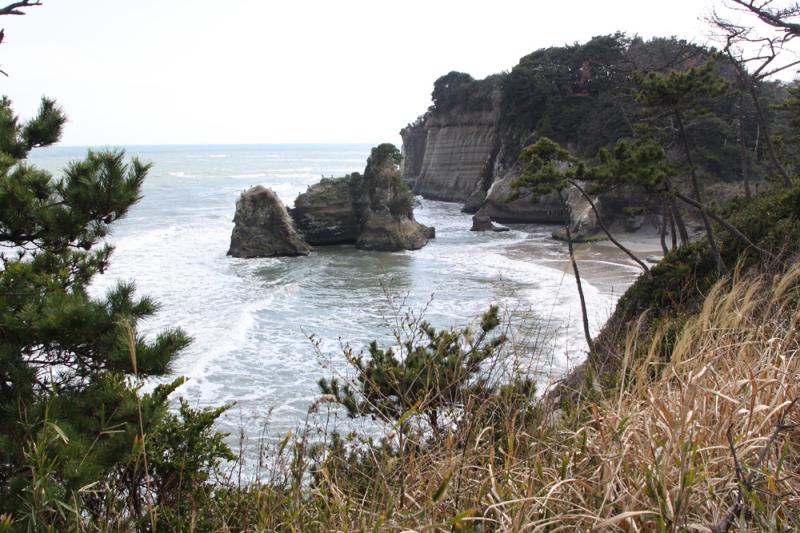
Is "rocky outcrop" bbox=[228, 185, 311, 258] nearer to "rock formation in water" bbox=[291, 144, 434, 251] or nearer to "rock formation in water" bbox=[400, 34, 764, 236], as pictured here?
"rock formation in water" bbox=[291, 144, 434, 251]

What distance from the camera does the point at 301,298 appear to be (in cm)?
2281

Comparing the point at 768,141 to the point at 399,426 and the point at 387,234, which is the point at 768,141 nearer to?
the point at 399,426

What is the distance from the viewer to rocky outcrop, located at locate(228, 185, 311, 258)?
105ft

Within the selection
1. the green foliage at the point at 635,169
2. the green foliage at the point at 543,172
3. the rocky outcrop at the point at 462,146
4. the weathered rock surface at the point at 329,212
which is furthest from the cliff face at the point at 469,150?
the green foliage at the point at 635,169

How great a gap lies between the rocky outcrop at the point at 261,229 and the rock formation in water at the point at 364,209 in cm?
267

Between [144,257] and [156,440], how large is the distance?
28635mm

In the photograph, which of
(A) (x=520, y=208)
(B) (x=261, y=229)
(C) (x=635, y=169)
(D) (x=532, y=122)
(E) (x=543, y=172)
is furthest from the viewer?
(D) (x=532, y=122)

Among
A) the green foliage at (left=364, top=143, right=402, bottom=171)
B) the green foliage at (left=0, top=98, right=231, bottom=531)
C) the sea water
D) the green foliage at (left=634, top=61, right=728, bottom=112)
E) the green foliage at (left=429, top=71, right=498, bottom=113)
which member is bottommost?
the sea water

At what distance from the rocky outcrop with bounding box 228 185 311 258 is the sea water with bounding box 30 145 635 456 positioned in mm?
1098

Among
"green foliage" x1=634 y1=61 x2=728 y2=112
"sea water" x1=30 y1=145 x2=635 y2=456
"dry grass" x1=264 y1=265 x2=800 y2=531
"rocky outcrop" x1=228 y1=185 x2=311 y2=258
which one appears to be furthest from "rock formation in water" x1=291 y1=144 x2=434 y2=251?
"dry grass" x1=264 y1=265 x2=800 y2=531

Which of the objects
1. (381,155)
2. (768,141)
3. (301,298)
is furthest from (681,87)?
(381,155)

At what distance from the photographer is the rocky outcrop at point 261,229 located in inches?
1255

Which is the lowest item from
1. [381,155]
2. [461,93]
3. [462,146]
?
[381,155]

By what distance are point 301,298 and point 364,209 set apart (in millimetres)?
13297
